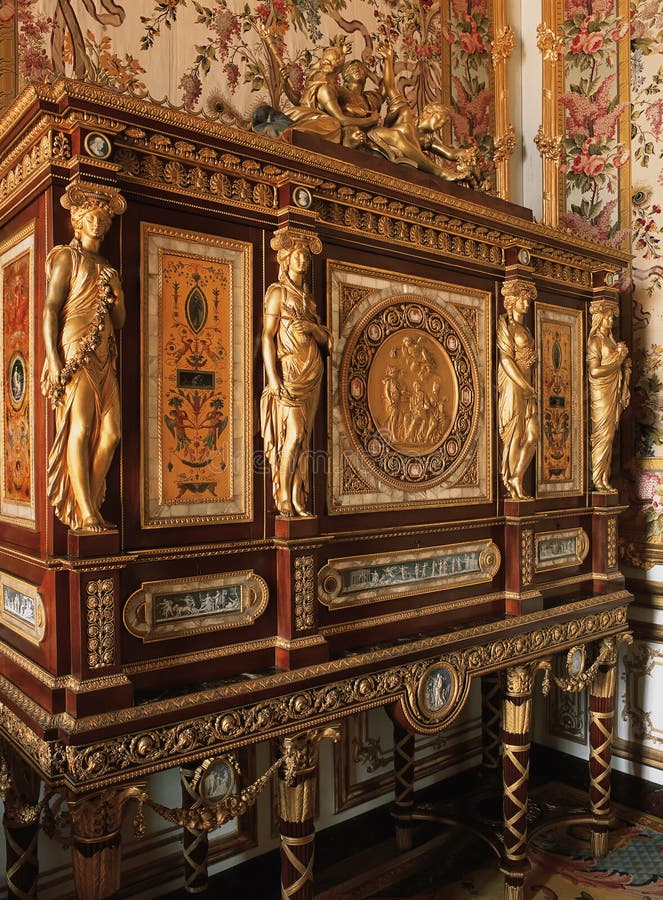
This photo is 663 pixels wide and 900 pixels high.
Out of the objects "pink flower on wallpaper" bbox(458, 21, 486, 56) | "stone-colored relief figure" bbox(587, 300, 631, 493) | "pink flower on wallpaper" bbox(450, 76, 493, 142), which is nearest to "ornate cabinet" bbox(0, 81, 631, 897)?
"stone-colored relief figure" bbox(587, 300, 631, 493)

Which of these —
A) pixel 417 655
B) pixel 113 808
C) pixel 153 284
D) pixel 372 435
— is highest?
pixel 153 284

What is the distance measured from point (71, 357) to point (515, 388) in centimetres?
208

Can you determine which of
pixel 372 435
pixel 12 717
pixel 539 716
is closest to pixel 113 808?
pixel 12 717

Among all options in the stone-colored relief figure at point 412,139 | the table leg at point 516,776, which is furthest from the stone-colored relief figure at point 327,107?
the table leg at point 516,776

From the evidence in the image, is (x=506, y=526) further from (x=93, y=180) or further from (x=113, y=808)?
(x=93, y=180)

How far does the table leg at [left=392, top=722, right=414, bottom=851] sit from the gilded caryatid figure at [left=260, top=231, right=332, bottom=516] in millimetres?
2142

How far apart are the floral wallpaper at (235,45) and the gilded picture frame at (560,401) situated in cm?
162

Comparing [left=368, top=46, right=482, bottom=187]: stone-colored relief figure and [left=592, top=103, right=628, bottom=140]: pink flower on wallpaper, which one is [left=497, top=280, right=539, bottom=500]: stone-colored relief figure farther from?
[left=592, top=103, right=628, bottom=140]: pink flower on wallpaper

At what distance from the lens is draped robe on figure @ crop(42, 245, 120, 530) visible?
205cm

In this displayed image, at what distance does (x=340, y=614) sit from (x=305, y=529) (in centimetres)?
43

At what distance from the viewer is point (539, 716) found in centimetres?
496

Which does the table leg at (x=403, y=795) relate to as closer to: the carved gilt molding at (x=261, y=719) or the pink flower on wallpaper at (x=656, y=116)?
the carved gilt molding at (x=261, y=719)

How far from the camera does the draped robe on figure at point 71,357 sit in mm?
2051

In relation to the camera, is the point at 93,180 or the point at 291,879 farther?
the point at 291,879
